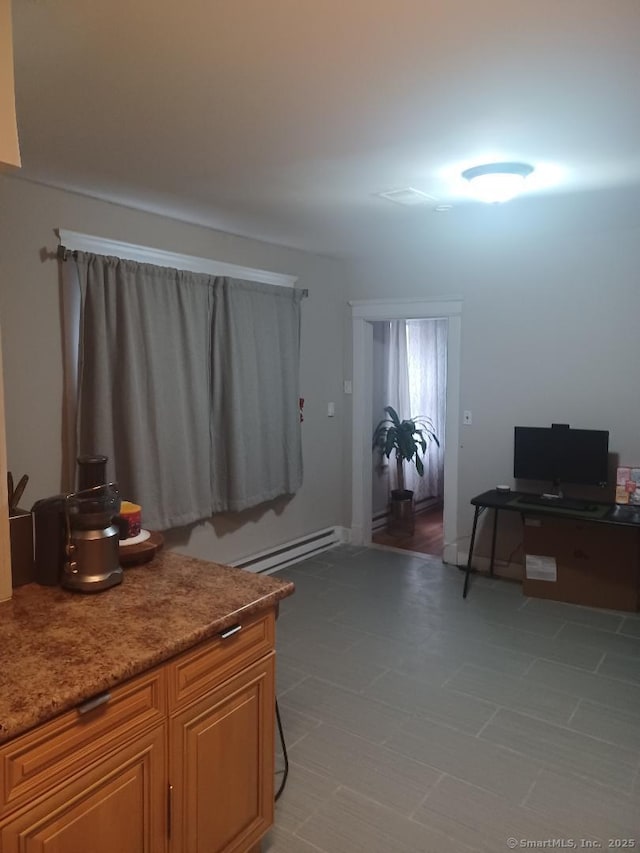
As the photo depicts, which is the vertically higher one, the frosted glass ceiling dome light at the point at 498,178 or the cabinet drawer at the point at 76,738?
the frosted glass ceiling dome light at the point at 498,178

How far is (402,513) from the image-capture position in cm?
594

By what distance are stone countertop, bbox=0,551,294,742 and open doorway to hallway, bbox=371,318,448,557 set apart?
154 inches

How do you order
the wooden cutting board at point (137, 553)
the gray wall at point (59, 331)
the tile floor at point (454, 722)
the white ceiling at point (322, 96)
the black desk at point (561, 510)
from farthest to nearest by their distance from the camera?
1. the black desk at point (561, 510)
2. the gray wall at point (59, 331)
3. the tile floor at point (454, 722)
4. the wooden cutting board at point (137, 553)
5. the white ceiling at point (322, 96)

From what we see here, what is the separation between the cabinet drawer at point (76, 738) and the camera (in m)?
1.25

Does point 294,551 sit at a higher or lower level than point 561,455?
lower

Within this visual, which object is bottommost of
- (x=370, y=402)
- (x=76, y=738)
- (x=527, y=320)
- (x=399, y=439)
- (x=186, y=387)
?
(x=76, y=738)

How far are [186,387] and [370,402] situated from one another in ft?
6.65

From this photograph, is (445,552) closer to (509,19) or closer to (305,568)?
(305,568)

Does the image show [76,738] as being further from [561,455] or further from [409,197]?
[561,455]

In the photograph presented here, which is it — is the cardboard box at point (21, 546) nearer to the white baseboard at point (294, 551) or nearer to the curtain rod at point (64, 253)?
the curtain rod at point (64, 253)

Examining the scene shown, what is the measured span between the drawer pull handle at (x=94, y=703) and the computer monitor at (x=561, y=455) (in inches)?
136

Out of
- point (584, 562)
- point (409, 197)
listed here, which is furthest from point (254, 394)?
point (584, 562)

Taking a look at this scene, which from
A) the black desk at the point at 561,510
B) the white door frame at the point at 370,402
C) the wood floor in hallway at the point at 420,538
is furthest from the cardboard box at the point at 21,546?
the wood floor in hallway at the point at 420,538

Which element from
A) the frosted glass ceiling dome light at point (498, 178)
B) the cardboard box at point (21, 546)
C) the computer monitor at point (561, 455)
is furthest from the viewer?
the computer monitor at point (561, 455)
